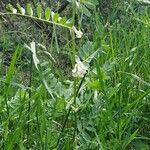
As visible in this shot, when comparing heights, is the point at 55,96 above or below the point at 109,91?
above

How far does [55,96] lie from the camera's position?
1.55 meters

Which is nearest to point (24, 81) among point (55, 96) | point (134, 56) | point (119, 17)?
point (134, 56)

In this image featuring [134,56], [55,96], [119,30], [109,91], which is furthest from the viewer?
[119,30]

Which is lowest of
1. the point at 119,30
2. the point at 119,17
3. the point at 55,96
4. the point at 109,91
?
the point at 119,17

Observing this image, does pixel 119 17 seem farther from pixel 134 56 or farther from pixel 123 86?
pixel 123 86

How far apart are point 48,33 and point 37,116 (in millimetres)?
1515

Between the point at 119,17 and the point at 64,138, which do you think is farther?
the point at 119,17

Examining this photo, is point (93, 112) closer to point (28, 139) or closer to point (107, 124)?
point (107, 124)

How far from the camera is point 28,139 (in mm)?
1519

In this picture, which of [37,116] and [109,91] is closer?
[37,116]

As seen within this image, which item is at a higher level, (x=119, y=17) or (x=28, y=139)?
(x=28, y=139)

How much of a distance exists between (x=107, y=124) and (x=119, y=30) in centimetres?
99

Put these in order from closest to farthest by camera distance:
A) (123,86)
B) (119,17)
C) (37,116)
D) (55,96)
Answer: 1. (37,116)
2. (55,96)
3. (123,86)
4. (119,17)

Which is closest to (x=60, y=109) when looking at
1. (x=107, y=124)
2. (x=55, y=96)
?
(x=55, y=96)
